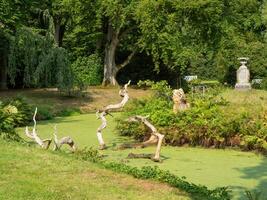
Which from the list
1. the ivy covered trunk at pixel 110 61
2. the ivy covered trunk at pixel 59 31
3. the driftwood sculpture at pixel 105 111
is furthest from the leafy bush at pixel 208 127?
the ivy covered trunk at pixel 59 31

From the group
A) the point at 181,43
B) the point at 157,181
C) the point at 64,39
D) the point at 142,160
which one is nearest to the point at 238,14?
the point at 181,43

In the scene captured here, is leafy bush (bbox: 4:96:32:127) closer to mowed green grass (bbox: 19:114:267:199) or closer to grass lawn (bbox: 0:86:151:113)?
mowed green grass (bbox: 19:114:267:199)

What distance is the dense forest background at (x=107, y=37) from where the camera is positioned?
27.5 metres

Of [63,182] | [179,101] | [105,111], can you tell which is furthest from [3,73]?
[63,182]

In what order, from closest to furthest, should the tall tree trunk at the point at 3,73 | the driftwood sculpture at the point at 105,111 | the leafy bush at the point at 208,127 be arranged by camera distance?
the leafy bush at the point at 208,127
the driftwood sculpture at the point at 105,111
the tall tree trunk at the point at 3,73

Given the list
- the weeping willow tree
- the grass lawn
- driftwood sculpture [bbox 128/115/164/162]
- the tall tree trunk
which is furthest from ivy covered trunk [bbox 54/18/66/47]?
driftwood sculpture [bbox 128/115/164/162]

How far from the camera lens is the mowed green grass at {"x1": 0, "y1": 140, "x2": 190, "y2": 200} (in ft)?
24.5

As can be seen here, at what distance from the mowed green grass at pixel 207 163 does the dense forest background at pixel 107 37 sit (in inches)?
396

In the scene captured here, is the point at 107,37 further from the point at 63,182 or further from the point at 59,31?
the point at 63,182

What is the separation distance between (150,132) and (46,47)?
13153 mm

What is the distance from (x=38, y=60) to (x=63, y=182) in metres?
20.2

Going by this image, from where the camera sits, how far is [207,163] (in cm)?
1273

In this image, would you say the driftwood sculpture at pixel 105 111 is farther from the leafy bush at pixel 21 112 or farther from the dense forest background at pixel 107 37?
the dense forest background at pixel 107 37

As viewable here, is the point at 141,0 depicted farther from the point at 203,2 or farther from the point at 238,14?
the point at 238,14
